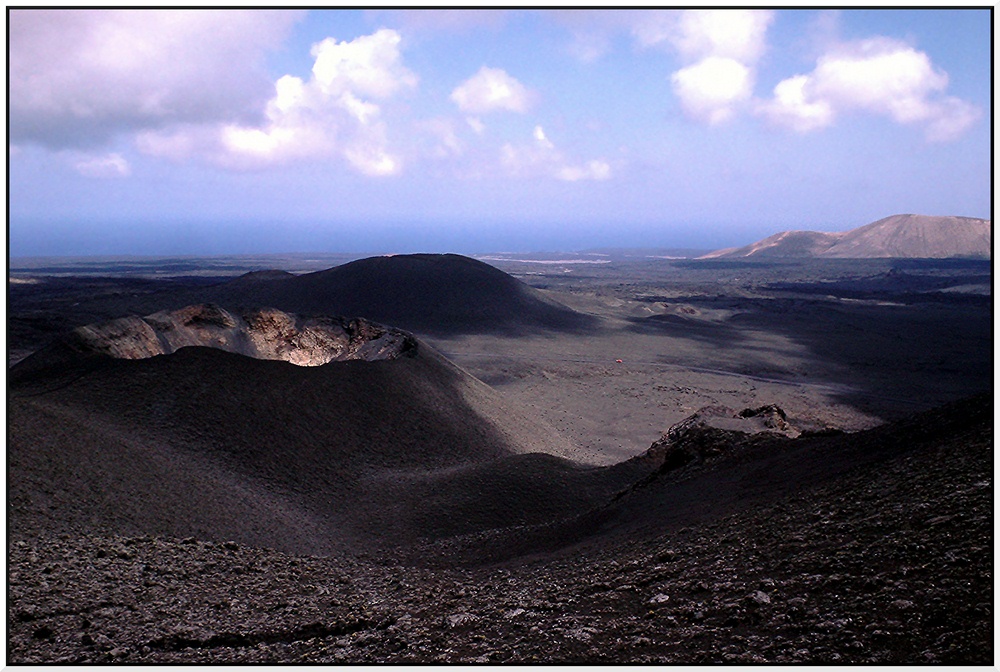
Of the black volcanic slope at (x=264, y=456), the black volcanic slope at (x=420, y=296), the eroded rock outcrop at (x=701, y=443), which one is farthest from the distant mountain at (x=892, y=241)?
the black volcanic slope at (x=264, y=456)

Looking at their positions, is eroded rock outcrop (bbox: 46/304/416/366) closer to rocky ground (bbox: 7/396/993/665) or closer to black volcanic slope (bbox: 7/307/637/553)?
black volcanic slope (bbox: 7/307/637/553)

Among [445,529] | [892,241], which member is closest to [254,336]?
[445,529]

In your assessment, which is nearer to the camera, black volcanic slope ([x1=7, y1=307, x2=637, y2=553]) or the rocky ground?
the rocky ground

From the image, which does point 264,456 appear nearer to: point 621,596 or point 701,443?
point 701,443

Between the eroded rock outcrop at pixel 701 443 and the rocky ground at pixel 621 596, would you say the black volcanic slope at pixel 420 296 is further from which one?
the rocky ground at pixel 621 596

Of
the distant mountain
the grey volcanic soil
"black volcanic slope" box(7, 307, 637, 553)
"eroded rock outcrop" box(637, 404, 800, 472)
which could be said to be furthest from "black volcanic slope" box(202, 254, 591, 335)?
the distant mountain

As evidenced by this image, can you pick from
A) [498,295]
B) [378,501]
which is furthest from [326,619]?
[498,295]
